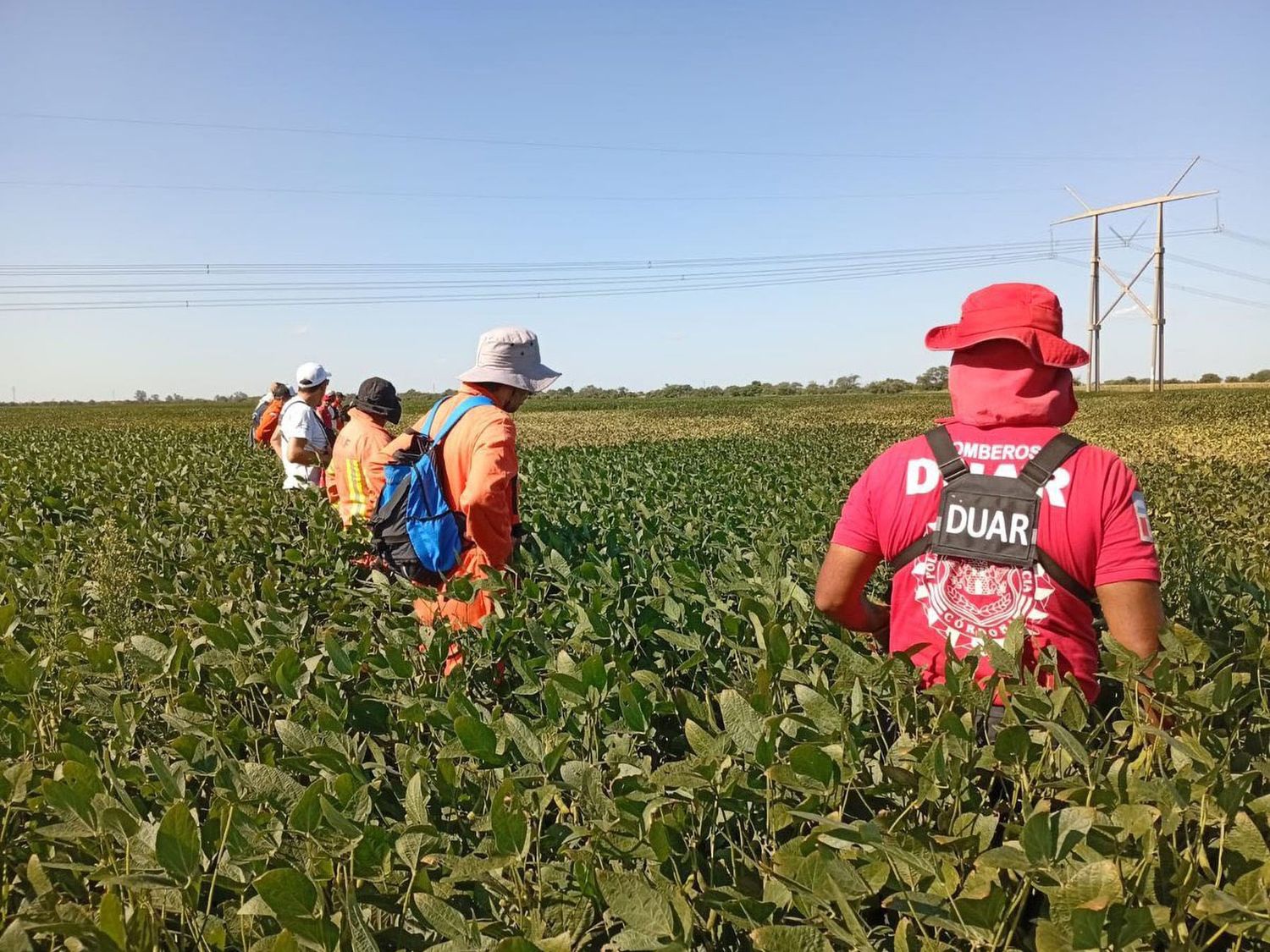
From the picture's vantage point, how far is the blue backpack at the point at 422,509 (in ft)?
11.8

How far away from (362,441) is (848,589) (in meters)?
3.34

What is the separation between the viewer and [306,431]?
6742 millimetres

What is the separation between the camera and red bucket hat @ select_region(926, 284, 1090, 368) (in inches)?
76.3

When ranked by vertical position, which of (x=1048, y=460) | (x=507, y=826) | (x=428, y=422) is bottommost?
(x=507, y=826)

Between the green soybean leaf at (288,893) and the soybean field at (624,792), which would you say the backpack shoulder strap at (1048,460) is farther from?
the green soybean leaf at (288,893)

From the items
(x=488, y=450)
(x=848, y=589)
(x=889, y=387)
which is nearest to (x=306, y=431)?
(x=488, y=450)

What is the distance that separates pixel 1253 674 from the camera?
84.0 inches

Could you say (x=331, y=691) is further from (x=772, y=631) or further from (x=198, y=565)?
(x=198, y=565)

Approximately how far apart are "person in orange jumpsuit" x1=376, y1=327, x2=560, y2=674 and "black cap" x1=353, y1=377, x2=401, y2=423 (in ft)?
3.84

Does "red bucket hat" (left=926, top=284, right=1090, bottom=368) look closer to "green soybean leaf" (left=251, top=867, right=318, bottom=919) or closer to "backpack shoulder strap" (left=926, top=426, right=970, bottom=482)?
"backpack shoulder strap" (left=926, top=426, right=970, bottom=482)

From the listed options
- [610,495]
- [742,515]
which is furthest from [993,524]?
[610,495]

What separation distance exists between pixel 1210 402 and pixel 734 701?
36.3m

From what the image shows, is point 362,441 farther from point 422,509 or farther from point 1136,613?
point 1136,613

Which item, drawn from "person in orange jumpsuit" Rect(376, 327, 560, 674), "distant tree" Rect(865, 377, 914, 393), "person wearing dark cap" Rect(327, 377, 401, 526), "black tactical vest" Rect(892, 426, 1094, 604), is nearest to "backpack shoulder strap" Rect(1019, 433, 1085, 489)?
"black tactical vest" Rect(892, 426, 1094, 604)
